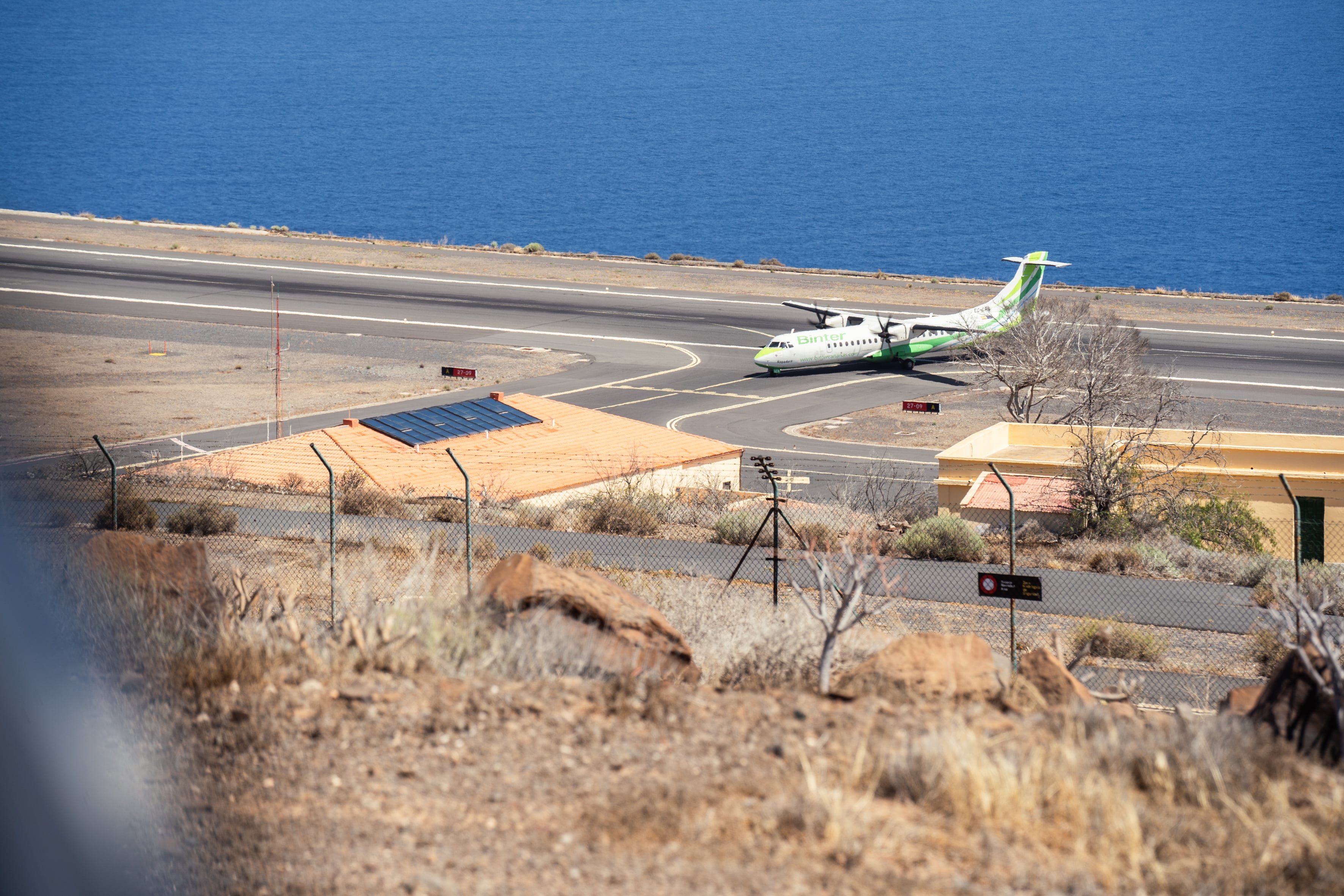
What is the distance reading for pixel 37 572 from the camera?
680 cm

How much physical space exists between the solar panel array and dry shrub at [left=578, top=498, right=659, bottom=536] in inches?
331

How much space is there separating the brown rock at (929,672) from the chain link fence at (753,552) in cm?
394

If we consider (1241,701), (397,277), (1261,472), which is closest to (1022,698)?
(1241,701)

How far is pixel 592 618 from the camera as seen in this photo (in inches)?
510

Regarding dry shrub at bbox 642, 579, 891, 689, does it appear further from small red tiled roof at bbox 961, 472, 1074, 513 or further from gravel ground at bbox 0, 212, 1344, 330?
gravel ground at bbox 0, 212, 1344, 330

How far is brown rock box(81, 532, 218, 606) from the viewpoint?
1358cm

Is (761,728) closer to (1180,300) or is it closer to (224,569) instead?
(224,569)

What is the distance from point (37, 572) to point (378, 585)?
41.0 feet

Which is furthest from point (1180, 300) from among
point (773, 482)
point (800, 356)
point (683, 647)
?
point (683, 647)

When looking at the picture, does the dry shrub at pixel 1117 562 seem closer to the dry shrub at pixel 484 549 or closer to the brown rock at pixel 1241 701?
the dry shrub at pixel 484 549

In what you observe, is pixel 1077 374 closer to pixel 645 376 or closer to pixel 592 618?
pixel 645 376

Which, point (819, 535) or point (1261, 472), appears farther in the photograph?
point (1261, 472)

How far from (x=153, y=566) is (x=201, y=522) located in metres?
11.5

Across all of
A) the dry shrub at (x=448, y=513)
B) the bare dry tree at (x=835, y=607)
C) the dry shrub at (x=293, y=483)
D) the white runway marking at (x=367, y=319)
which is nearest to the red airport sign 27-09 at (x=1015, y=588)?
the bare dry tree at (x=835, y=607)
